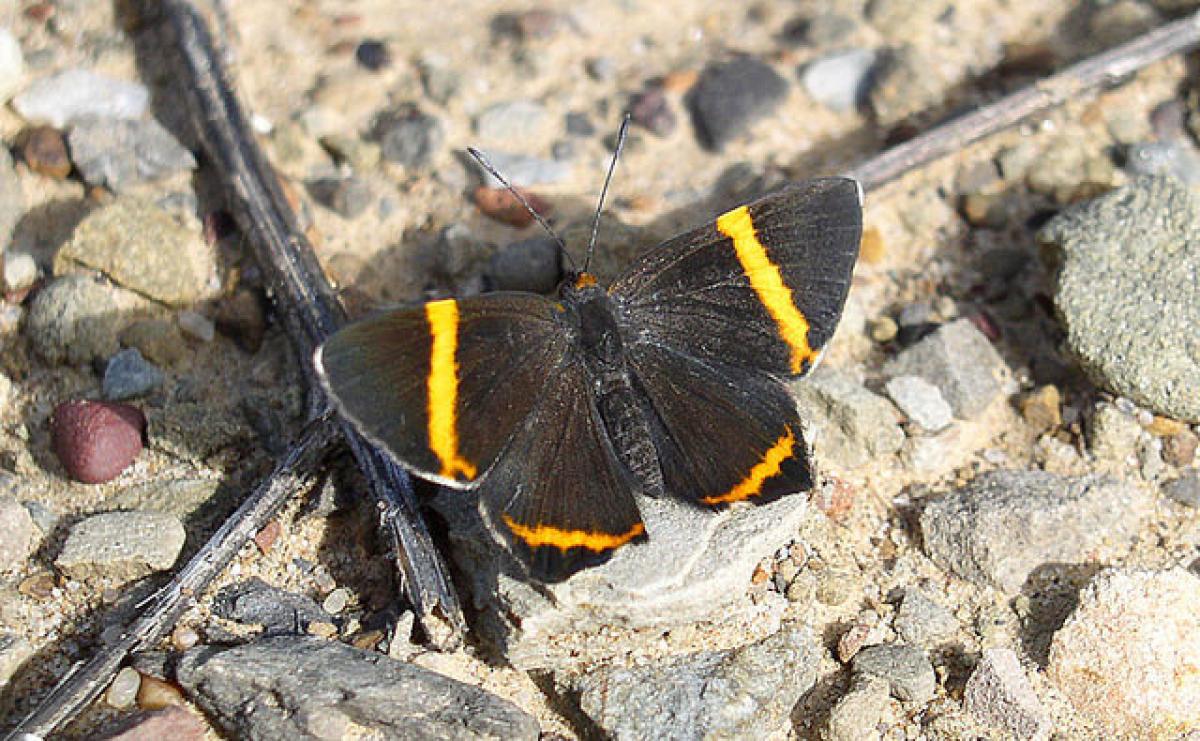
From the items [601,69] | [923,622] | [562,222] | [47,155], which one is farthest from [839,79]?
[47,155]

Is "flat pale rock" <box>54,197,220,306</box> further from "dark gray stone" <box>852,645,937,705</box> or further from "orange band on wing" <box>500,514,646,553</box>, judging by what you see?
"dark gray stone" <box>852,645,937,705</box>

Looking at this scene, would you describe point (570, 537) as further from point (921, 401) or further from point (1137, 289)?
point (1137, 289)

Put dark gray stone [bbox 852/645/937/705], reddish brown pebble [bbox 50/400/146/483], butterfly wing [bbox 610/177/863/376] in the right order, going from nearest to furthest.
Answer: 1. dark gray stone [bbox 852/645/937/705]
2. butterfly wing [bbox 610/177/863/376]
3. reddish brown pebble [bbox 50/400/146/483]

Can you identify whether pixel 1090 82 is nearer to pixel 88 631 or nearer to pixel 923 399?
pixel 923 399

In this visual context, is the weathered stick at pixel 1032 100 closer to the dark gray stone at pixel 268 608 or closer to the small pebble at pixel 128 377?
the dark gray stone at pixel 268 608

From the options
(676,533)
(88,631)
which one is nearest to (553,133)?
(676,533)

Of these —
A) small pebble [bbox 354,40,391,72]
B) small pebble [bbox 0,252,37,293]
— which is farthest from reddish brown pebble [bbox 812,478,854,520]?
small pebble [bbox 0,252,37,293]

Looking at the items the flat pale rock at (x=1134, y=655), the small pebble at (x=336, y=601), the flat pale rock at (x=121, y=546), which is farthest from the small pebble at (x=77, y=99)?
the flat pale rock at (x=1134, y=655)
